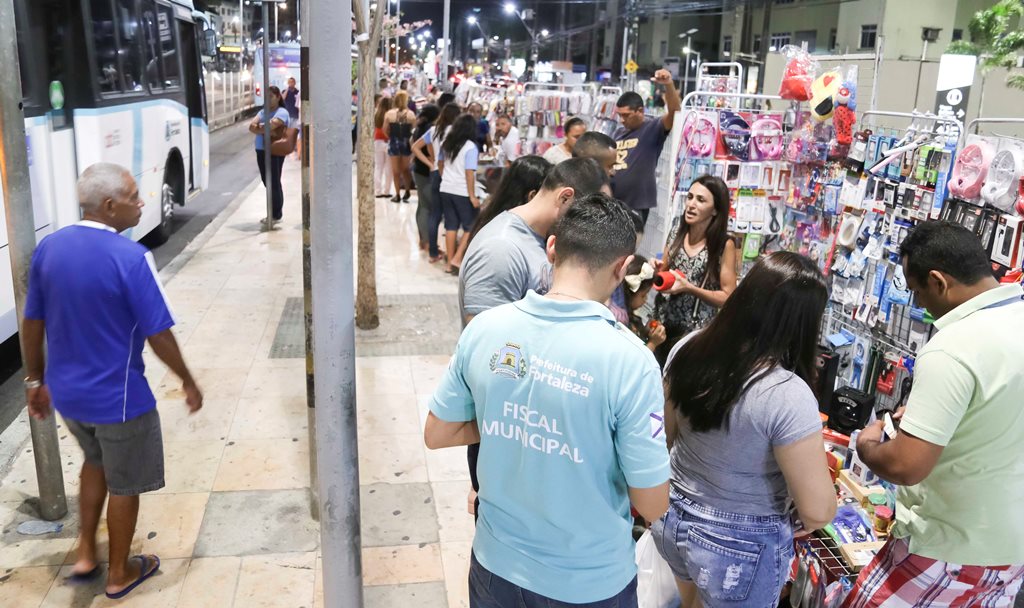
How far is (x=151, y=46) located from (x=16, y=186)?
719 cm

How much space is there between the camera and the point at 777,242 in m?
6.02

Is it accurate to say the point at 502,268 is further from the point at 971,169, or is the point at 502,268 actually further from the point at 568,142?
the point at 568,142

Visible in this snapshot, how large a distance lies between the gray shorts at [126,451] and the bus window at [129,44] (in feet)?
21.2

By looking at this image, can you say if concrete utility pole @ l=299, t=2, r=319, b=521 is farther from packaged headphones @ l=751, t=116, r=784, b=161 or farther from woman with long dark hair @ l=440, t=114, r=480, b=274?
woman with long dark hair @ l=440, t=114, r=480, b=274

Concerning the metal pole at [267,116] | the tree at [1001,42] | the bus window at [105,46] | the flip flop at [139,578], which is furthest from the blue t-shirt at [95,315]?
the tree at [1001,42]

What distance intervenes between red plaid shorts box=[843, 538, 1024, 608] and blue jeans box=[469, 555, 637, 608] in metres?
1.03

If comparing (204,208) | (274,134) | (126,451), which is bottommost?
(204,208)

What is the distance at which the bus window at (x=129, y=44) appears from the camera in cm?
867

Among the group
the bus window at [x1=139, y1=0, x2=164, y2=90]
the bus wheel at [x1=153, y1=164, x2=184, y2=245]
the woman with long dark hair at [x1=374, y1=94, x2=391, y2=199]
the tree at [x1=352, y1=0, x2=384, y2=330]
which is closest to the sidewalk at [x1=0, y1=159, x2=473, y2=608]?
the tree at [x1=352, y1=0, x2=384, y2=330]

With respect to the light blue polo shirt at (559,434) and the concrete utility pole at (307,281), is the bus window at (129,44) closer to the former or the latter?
the concrete utility pole at (307,281)

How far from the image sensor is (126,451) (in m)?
3.39

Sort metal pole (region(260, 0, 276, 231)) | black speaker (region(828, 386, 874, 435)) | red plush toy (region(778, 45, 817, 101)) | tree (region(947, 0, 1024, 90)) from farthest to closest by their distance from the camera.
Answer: tree (region(947, 0, 1024, 90)) < metal pole (region(260, 0, 276, 231)) < red plush toy (region(778, 45, 817, 101)) < black speaker (region(828, 386, 874, 435))

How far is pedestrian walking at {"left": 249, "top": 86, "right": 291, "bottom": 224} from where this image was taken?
1086 cm

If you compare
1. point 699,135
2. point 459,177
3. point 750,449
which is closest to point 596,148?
point 699,135
